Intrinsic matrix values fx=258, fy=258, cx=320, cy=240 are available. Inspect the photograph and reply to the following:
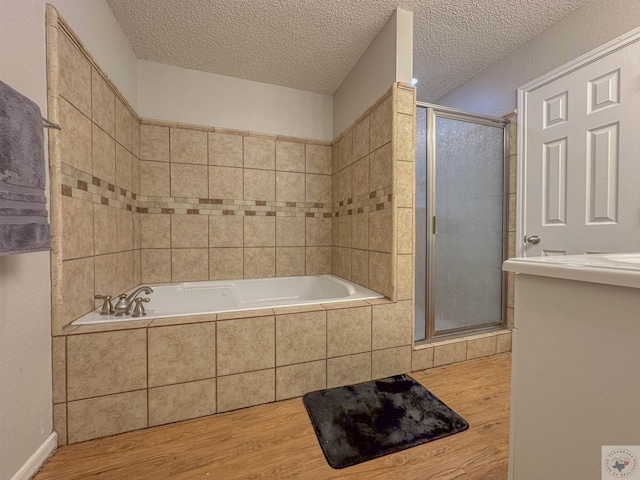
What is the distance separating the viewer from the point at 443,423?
4.02 feet

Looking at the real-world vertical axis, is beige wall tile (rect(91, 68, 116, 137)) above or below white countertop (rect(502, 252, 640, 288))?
above

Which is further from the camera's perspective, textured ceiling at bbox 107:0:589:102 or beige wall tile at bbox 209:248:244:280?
beige wall tile at bbox 209:248:244:280

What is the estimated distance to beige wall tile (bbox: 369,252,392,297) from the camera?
67.2 inches

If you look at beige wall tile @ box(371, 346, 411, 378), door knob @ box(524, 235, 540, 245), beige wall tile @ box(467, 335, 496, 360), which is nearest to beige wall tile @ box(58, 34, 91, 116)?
beige wall tile @ box(371, 346, 411, 378)

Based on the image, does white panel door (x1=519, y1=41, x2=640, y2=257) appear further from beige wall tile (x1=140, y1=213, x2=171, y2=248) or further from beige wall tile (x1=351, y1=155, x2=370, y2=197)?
beige wall tile (x1=140, y1=213, x2=171, y2=248)

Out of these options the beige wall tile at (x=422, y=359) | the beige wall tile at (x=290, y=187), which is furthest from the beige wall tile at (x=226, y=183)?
the beige wall tile at (x=422, y=359)

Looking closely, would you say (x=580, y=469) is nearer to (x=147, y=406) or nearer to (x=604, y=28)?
(x=147, y=406)

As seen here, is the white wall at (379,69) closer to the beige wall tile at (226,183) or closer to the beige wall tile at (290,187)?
the beige wall tile at (290,187)

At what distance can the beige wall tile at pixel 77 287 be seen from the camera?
3.88 ft

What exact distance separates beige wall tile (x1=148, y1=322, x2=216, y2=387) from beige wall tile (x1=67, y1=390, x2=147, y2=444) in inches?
4.3

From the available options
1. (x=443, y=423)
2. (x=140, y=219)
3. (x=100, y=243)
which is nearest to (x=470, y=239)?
(x=443, y=423)

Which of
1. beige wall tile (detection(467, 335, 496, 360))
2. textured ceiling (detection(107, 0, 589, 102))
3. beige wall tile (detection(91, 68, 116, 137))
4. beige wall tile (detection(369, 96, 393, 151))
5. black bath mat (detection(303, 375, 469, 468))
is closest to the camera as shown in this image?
black bath mat (detection(303, 375, 469, 468))

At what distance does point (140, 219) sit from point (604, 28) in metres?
3.34

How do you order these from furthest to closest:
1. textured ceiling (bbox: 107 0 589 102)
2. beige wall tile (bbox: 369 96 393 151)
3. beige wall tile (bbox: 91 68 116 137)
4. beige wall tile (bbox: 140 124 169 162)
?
beige wall tile (bbox: 140 124 169 162) → beige wall tile (bbox: 369 96 393 151) → textured ceiling (bbox: 107 0 589 102) → beige wall tile (bbox: 91 68 116 137)
